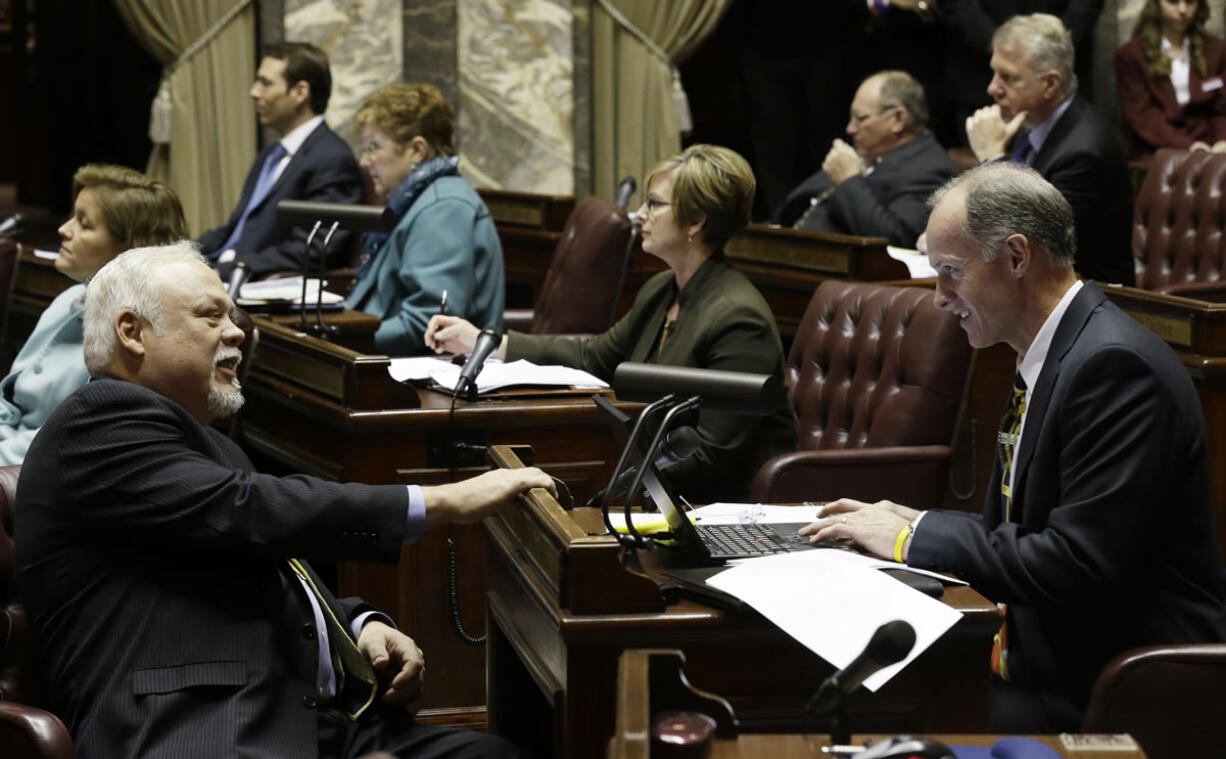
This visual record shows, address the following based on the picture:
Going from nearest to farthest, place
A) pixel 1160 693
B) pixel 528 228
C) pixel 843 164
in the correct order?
pixel 1160 693, pixel 843 164, pixel 528 228

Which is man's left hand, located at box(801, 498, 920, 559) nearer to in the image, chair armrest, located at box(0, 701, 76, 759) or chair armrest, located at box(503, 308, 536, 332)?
chair armrest, located at box(0, 701, 76, 759)

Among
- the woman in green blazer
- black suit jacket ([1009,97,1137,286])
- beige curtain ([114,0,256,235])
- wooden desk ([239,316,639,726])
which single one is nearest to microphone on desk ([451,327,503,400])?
wooden desk ([239,316,639,726])

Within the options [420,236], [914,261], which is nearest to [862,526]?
[420,236]

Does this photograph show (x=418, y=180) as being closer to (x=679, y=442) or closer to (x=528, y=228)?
(x=528, y=228)

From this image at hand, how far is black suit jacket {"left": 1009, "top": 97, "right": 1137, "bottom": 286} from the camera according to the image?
5176 millimetres

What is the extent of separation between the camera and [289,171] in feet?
19.5

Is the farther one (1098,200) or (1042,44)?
(1042,44)

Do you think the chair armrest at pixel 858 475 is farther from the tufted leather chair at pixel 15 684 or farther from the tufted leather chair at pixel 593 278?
the tufted leather chair at pixel 593 278

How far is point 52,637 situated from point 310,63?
13.9 ft

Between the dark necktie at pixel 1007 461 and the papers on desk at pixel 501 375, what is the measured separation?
1.30 meters

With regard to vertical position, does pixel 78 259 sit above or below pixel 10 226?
above

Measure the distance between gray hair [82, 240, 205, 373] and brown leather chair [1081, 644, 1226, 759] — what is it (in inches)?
55.8

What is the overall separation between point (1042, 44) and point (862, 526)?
3.51 metres

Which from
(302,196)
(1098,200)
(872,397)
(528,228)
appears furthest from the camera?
(528,228)
